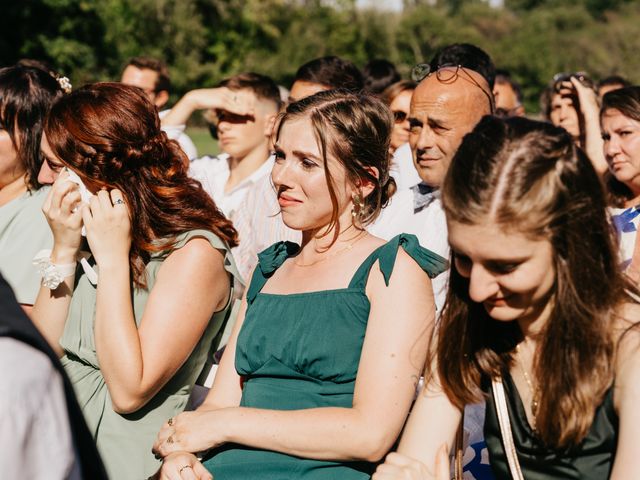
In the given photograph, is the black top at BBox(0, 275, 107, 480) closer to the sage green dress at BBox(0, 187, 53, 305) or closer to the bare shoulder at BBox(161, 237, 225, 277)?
the bare shoulder at BBox(161, 237, 225, 277)

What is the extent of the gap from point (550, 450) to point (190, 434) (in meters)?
1.10

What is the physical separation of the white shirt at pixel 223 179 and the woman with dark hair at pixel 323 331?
8.85ft

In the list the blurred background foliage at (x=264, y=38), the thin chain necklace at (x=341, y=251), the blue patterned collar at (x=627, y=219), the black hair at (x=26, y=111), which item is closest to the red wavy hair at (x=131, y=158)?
the thin chain necklace at (x=341, y=251)

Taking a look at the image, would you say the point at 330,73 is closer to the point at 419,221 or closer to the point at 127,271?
the point at 419,221

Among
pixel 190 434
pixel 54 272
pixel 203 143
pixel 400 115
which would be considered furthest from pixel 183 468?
pixel 203 143

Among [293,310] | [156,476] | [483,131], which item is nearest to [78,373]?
[156,476]

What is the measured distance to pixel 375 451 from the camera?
7.89 ft

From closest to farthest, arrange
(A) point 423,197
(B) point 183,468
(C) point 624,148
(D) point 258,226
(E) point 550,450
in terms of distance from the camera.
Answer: (E) point 550,450 < (B) point 183,468 < (A) point 423,197 < (C) point 624,148 < (D) point 258,226

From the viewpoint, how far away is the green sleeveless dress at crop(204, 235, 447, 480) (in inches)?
97.8

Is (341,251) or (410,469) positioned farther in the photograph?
(341,251)

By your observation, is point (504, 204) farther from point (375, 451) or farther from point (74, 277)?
point (74, 277)

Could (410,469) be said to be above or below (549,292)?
below

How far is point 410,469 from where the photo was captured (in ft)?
7.10

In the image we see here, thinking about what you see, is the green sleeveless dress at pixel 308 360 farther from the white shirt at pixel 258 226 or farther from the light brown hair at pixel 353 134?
the white shirt at pixel 258 226
